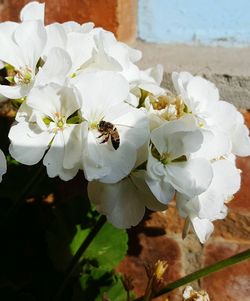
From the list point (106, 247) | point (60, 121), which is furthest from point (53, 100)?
point (106, 247)

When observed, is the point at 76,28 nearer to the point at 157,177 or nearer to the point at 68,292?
the point at 157,177

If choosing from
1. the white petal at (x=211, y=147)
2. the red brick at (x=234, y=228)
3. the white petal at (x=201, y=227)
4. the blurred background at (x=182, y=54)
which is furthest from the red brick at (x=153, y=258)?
the white petal at (x=211, y=147)

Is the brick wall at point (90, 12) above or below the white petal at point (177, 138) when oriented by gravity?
below

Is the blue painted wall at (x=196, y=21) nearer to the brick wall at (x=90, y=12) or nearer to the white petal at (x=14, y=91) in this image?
the brick wall at (x=90, y=12)

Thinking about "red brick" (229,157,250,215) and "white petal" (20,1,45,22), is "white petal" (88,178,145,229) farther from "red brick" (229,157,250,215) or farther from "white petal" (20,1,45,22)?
"red brick" (229,157,250,215)

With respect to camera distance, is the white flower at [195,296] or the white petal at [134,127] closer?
the white petal at [134,127]

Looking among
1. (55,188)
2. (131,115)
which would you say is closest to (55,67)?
(131,115)

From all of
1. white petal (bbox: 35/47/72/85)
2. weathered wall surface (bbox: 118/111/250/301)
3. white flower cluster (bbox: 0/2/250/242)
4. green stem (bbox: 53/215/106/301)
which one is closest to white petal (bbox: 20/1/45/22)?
white flower cluster (bbox: 0/2/250/242)
